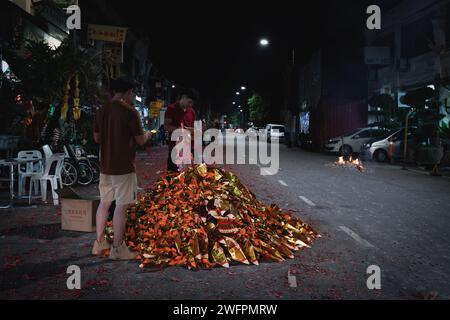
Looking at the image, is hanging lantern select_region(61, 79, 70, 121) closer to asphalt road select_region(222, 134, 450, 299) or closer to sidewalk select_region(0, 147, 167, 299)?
sidewalk select_region(0, 147, 167, 299)

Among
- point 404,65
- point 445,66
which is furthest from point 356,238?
point 404,65

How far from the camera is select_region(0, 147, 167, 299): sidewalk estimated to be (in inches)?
183

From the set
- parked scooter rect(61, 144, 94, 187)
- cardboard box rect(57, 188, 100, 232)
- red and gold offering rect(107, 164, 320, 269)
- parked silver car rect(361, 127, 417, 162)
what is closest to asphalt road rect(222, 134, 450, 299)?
red and gold offering rect(107, 164, 320, 269)

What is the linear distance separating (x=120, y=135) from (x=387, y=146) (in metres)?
19.2

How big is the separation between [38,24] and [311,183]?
11.9 metres

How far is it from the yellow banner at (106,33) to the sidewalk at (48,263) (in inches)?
668

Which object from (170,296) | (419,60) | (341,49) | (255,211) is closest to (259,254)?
(255,211)

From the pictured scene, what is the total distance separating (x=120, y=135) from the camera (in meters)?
5.52

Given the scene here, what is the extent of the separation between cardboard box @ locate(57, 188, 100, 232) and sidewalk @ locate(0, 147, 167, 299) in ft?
0.39

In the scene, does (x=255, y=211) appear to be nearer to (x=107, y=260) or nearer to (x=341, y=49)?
(x=107, y=260)

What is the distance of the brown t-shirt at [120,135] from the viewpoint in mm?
5508

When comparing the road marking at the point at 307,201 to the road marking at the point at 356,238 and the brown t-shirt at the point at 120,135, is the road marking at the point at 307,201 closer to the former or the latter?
the road marking at the point at 356,238

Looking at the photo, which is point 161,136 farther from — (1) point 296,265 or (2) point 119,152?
(1) point 296,265

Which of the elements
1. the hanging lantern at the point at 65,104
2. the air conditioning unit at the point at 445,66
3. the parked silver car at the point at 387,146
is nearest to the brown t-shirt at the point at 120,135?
the hanging lantern at the point at 65,104
